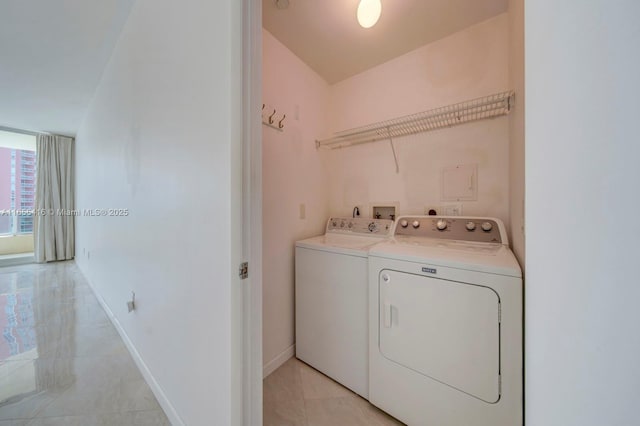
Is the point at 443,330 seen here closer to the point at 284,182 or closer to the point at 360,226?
the point at 360,226

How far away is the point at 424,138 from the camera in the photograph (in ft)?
5.68

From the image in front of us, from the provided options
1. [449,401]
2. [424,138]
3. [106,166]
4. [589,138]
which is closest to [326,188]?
[424,138]

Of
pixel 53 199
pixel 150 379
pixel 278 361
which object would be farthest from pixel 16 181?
pixel 278 361

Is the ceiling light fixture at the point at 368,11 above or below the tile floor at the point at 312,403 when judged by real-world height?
above

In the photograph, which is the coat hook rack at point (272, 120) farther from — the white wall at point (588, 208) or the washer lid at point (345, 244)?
the white wall at point (588, 208)

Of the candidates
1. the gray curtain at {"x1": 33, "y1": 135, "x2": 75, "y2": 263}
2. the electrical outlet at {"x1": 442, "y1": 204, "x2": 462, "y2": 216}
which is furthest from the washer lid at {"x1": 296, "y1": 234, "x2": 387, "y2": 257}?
the gray curtain at {"x1": 33, "y1": 135, "x2": 75, "y2": 263}

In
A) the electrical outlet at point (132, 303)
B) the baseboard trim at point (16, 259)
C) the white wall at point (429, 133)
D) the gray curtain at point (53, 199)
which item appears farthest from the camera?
the gray curtain at point (53, 199)

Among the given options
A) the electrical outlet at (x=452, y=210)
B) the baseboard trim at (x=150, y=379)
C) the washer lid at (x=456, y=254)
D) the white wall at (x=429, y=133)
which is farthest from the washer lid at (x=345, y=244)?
the baseboard trim at (x=150, y=379)

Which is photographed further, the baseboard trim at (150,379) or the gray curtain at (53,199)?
the gray curtain at (53,199)

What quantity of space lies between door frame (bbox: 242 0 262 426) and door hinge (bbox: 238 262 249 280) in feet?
0.06

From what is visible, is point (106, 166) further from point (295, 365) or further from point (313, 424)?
point (313, 424)

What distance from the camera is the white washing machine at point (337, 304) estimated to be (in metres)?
1.37

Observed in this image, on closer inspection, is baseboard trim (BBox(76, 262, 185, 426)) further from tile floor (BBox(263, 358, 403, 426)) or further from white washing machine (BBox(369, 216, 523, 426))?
white washing machine (BBox(369, 216, 523, 426))

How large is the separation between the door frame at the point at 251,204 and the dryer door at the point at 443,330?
2.34 feet
